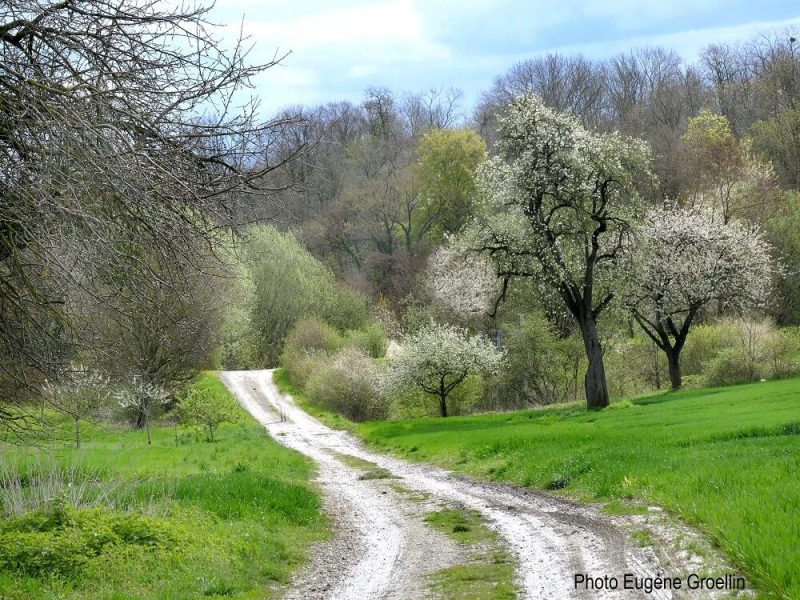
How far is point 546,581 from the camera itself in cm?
869

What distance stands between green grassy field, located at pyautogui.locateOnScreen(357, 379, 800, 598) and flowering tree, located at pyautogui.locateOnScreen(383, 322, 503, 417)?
12.6 feet

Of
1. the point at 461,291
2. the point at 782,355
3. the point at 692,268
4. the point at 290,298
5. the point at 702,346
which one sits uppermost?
the point at 290,298

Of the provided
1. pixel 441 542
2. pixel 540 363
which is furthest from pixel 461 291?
pixel 441 542

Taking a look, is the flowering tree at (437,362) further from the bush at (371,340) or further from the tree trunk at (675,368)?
the bush at (371,340)

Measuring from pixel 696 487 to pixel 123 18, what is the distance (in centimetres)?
1003

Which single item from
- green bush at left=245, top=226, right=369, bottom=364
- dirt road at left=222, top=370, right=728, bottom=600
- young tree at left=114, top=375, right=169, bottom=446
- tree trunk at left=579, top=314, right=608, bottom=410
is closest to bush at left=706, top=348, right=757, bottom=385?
tree trunk at left=579, top=314, right=608, bottom=410

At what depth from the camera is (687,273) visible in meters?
38.4

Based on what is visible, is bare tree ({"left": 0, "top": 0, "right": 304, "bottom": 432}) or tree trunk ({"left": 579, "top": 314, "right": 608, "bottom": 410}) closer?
bare tree ({"left": 0, "top": 0, "right": 304, "bottom": 432})

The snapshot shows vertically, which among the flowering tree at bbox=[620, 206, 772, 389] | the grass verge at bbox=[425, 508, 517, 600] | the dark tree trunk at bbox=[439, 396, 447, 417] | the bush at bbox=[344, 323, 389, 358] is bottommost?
the dark tree trunk at bbox=[439, 396, 447, 417]

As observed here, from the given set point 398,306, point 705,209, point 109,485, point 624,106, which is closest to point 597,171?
point 705,209

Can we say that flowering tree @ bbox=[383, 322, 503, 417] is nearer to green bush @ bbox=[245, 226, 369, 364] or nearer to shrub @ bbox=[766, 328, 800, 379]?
shrub @ bbox=[766, 328, 800, 379]

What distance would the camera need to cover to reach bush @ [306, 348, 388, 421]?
4600 cm

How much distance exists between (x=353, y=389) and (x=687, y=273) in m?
19.3

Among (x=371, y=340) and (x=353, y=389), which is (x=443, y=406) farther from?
(x=371, y=340)
